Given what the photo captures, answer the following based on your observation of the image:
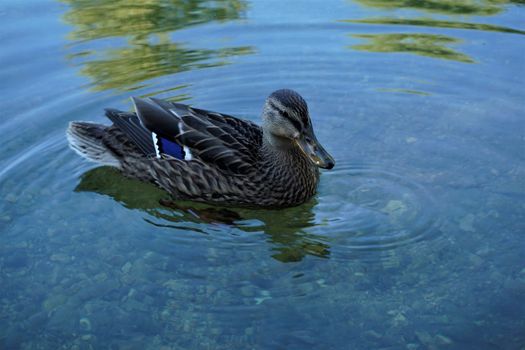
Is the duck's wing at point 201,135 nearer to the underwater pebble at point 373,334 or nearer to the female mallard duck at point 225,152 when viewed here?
the female mallard duck at point 225,152

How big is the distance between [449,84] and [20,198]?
4767 millimetres

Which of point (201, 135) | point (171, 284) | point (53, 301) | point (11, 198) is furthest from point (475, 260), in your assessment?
point (11, 198)

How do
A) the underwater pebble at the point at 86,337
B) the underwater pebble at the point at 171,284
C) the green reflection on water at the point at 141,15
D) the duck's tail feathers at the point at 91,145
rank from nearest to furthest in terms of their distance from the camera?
the underwater pebble at the point at 86,337 < the underwater pebble at the point at 171,284 < the duck's tail feathers at the point at 91,145 < the green reflection on water at the point at 141,15

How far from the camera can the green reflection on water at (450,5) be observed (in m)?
10.2

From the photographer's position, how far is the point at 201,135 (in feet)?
21.7

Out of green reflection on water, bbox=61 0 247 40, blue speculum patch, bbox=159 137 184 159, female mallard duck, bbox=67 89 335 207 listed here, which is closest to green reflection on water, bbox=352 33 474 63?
green reflection on water, bbox=61 0 247 40

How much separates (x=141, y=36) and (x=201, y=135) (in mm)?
3901

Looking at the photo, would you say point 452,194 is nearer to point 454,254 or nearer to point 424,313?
point 454,254

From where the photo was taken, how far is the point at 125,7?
1101 centimetres

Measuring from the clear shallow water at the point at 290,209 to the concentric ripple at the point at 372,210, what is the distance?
0.02 m

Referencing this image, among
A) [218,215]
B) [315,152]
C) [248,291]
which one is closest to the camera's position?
[248,291]

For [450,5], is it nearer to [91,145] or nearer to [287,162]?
[287,162]

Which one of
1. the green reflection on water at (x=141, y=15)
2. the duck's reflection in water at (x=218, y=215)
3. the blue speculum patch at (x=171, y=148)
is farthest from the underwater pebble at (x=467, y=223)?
the green reflection on water at (x=141, y=15)

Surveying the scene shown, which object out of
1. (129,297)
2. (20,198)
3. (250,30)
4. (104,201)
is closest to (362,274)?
(129,297)
